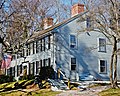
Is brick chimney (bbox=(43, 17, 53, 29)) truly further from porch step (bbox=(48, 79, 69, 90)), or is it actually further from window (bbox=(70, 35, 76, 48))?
porch step (bbox=(48, 79, 69, 90))

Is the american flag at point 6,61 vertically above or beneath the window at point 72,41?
beneath

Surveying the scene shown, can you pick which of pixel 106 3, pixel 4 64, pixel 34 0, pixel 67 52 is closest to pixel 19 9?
pixel 34 0

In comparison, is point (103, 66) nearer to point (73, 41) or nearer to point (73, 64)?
point (73, 64)

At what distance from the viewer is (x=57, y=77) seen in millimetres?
30391

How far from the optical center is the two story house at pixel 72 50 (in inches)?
1245

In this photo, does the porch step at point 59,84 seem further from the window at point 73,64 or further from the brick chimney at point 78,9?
the brick chimney at point 78,9

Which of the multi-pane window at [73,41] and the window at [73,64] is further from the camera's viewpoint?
the multi-pane window at [73,41]

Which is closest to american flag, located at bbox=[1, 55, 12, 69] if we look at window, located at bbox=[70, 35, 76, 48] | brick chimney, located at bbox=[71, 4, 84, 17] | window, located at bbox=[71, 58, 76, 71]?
brick chimney, located at bbox=[71, 4, 84, 17]

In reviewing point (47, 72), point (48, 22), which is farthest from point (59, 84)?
point (48, 22)

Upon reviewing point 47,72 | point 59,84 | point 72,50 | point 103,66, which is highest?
point 72,50

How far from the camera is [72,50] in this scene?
32.5 meters

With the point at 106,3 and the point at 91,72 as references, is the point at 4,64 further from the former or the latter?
the point at 106,3

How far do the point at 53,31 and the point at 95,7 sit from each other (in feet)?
27.0

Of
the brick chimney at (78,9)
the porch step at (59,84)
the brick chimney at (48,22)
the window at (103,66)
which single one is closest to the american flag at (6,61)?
the brick chimney at (48,22)
